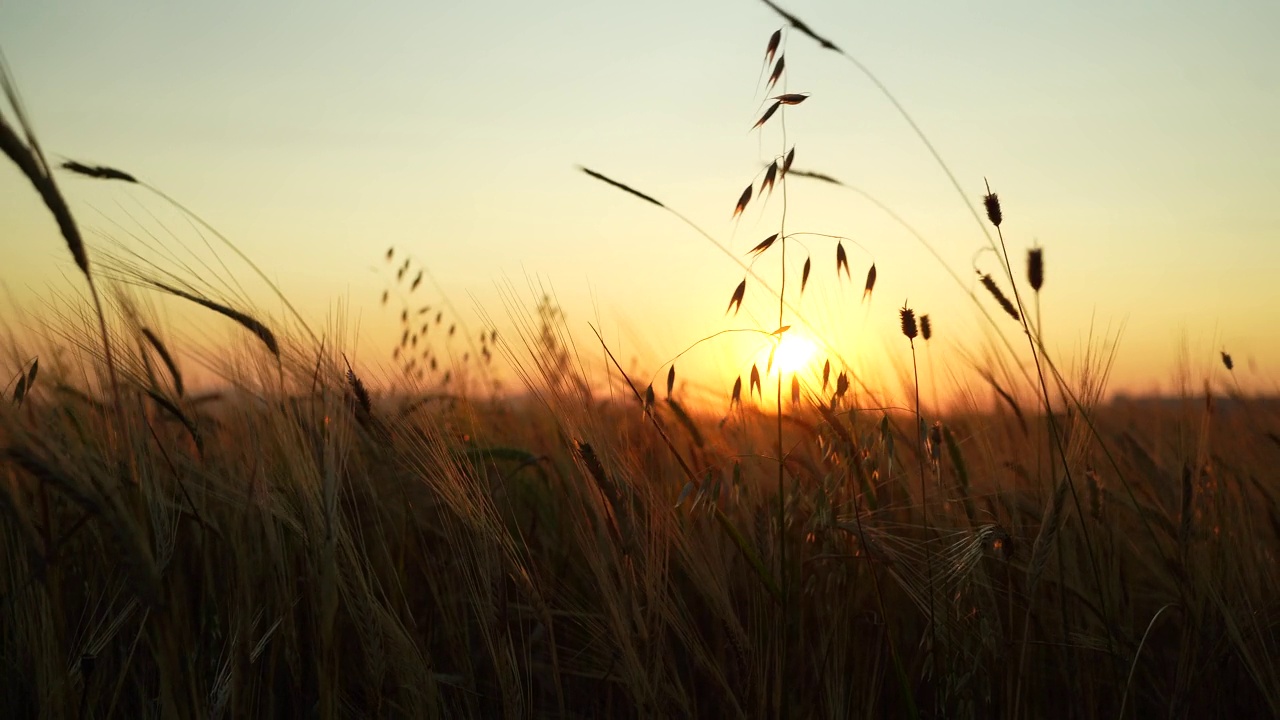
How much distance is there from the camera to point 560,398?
4.09 ft

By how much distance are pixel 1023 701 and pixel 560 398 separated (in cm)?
84

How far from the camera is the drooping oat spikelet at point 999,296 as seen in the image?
145cm

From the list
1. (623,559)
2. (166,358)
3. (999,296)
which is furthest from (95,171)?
(999,296)

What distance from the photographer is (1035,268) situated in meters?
1.45

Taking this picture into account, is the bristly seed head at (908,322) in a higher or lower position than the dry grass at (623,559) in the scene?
higher

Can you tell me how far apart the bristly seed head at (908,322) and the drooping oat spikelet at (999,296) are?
25cm

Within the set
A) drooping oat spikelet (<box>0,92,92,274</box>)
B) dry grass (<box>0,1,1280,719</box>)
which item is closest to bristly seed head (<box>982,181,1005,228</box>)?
dry grass (<box>0,1,1280,719</box>)

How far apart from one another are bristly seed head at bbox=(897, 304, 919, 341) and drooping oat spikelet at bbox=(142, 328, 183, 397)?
48.1 inches

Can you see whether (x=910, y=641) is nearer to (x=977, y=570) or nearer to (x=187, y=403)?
(x=977, y=570)

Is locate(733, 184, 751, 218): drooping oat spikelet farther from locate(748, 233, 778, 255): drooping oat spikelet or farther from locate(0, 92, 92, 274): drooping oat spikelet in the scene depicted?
locate(0, 92, 92, 274): drooping oat spikelet

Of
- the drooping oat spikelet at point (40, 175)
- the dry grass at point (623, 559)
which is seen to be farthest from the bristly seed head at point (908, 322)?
the drooping oat spikelet at point (40, 175)

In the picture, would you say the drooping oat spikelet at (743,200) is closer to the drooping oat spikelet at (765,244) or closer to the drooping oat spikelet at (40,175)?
the drooping oat spikelet at (765,244)

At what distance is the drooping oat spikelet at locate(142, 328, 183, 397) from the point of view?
5.01 ft

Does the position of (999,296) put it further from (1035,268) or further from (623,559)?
(623,559)
